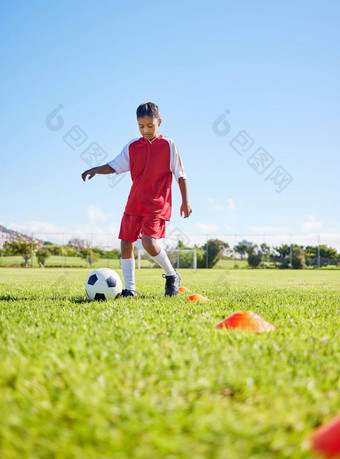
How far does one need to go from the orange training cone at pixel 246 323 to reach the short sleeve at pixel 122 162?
259cm

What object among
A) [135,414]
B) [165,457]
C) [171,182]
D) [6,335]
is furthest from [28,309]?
[165,457]

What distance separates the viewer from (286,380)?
165 cm

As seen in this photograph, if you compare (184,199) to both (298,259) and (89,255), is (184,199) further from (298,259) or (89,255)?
(298,259)

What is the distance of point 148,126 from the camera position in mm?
4395

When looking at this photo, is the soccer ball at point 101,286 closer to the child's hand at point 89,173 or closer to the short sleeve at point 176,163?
the child's hand at point 89,173

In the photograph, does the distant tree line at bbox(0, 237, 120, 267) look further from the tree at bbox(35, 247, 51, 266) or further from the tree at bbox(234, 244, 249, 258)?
the tree at bbox(234, 244, 249, 258)

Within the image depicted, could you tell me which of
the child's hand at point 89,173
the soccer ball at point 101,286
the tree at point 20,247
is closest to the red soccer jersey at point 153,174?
the child's hand at point 89,173

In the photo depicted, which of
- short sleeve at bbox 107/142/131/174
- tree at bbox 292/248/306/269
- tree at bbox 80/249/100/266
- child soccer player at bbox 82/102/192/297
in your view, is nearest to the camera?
child soccer player at bbox 82/102/192/297

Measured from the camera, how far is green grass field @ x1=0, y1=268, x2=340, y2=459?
3.72 ft

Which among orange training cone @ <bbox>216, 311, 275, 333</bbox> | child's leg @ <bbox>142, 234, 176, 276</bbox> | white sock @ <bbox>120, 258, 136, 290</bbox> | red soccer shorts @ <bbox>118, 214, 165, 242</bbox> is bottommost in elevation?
orange training cone @ <bbox>216, 311, 275, 333</bbox>

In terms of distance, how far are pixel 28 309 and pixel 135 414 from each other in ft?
8.08

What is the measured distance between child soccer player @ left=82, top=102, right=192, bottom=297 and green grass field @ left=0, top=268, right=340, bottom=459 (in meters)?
→ 1.99

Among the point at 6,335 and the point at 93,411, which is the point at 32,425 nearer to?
the point at 93,411

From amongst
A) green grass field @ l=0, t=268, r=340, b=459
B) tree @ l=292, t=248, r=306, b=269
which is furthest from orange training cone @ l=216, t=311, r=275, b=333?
tree @ l=292, t=248, r=306, b=269
